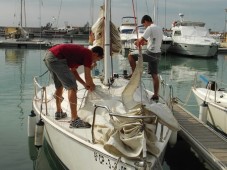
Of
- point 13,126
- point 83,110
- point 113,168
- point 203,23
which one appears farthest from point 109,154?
point 203,23

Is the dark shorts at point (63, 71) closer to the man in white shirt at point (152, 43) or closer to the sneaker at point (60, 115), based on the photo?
the sneaker at point (60, 115)

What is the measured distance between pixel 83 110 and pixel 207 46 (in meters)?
35.3

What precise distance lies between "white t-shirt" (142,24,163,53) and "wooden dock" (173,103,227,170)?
221 centimetres

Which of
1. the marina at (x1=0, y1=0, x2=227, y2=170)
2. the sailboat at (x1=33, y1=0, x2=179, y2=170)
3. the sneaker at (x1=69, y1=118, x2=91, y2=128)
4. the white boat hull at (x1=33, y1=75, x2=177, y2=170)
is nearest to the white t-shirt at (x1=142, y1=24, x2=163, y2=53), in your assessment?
the marina at (x1=0, y1=0, x2=227, y2=170)

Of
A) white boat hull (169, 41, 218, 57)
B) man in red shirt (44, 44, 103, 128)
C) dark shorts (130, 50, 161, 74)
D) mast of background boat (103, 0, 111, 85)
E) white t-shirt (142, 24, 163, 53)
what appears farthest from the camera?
white boat hull (169, 41, 218, 57)

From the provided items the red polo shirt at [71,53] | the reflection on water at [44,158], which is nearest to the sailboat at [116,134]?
the reflection on water at [44,158]

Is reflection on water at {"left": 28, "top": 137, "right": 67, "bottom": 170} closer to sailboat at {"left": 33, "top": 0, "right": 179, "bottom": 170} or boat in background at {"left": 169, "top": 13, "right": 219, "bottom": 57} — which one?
sailboat at {"left": 33, "top": 0, "right": 179, "bottom": 170}

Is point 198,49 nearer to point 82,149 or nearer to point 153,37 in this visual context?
point 153,37

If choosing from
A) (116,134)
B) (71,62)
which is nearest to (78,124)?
(71,62)

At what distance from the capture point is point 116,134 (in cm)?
552

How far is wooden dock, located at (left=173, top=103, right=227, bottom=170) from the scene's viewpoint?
7.59 meters

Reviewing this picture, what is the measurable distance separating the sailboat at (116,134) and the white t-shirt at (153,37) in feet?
6.49

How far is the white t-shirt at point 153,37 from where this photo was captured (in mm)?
9188

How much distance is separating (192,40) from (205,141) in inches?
1332
